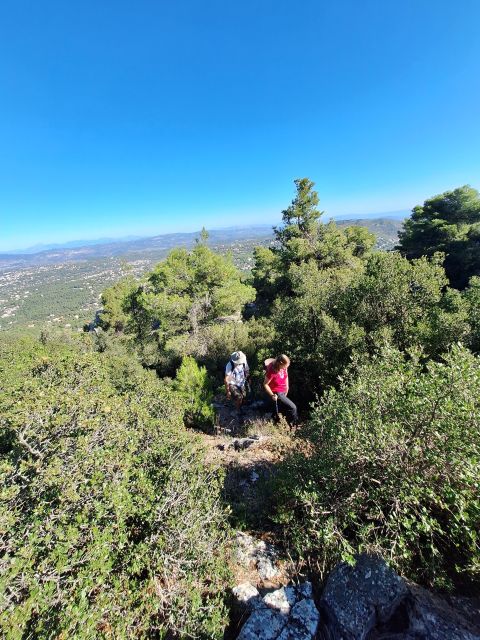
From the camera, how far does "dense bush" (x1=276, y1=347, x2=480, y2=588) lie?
2918 mm

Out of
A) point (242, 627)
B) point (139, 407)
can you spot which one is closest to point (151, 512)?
point (242, 627)

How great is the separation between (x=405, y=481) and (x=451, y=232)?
23483 mm

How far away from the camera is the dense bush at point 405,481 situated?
2.92 meters

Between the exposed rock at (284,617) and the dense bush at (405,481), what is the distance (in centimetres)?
43

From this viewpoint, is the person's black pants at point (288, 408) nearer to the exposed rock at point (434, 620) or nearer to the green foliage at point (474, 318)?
the exposed rock at point (434, 620)

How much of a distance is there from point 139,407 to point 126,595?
2.31 metres

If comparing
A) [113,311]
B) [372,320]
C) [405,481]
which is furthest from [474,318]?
[113,311]

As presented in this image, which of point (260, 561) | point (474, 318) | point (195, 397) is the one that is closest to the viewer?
point (260, 561)

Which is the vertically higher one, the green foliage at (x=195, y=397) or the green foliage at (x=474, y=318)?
the green foliage at (x=474, y=318)

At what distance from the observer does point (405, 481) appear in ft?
10.2

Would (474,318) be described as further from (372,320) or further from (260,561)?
(260,561)

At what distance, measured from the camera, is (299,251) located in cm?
2005

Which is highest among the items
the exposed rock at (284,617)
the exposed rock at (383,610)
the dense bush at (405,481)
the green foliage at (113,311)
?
the dense bush at (405,481)

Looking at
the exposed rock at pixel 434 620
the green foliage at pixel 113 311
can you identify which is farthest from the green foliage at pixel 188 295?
the exposed rock at pixel 434 620
